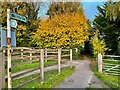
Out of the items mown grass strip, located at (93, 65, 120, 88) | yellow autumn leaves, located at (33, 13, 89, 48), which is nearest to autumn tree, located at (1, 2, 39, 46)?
yellow autumn leaves, located at (33, 13, 89, 48)

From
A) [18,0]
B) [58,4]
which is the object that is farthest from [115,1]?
[58,4]

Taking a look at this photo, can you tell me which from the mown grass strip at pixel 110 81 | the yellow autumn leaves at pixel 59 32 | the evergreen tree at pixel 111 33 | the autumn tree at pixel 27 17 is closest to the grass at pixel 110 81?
the mown grass strip at pixel 110 81

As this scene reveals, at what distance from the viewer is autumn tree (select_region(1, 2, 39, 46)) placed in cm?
3394

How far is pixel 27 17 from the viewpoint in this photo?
37969 millimetres

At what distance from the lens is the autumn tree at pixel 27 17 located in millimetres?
33938

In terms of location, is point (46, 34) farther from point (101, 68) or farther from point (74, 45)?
point (101, 68)

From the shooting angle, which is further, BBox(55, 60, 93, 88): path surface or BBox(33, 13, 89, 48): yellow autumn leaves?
BBox(33, 13, 89, 48): yellow autumn leaves

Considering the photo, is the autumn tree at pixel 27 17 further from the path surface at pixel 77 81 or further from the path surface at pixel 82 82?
the path surface at pixel 82 82

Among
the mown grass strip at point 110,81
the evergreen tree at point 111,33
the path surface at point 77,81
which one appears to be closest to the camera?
the path surface at point 77,81

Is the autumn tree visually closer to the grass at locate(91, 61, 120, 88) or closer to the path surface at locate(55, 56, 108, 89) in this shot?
the grass at locate(91, 61, 120, 88)

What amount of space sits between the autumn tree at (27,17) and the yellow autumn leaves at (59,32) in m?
1.76

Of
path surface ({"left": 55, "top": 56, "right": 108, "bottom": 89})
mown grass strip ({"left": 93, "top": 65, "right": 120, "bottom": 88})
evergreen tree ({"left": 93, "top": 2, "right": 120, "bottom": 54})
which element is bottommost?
mown grass strip ({"left": 93, "top": 65, "right": 120, "bottom": 88})

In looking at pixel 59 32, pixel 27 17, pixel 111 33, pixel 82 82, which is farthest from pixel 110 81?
pixel 27 17

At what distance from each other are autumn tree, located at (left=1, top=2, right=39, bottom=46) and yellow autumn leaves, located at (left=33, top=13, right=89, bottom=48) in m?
1.76
